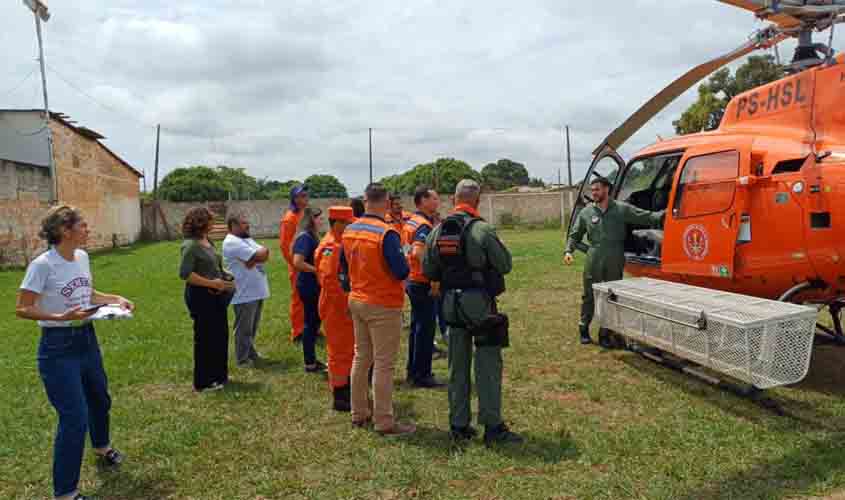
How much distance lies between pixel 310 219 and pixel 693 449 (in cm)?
396

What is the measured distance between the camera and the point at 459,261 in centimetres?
401

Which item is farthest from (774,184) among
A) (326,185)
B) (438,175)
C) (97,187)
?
(326,185)

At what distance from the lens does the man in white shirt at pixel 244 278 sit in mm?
6023

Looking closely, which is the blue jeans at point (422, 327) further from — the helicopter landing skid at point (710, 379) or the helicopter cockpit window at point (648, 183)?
the helicopter cockpit window at point (648, 183)

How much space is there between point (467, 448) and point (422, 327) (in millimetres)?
1680

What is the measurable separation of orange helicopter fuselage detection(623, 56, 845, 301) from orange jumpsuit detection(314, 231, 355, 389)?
339 centimetres

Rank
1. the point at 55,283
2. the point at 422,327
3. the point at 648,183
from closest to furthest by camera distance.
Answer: the point at 55,283 → the point at 422,327 → the point at 648,183

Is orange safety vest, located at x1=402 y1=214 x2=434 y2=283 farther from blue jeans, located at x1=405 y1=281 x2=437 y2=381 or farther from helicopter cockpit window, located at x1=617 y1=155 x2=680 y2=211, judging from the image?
helicopter cockpit window, located at x1=617 y1=155 x2=680 y2=211

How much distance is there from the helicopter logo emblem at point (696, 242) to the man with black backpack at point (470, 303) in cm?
242

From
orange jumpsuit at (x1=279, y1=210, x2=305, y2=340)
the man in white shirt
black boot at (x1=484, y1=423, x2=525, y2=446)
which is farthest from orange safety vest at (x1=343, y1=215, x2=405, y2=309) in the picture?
orange jumpsuit at (x1=279, y1=210, x2=305, y2=340)

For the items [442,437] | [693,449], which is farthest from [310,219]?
[693,449]

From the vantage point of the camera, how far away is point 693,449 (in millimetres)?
3883

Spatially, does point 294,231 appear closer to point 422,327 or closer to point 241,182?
point 422,327

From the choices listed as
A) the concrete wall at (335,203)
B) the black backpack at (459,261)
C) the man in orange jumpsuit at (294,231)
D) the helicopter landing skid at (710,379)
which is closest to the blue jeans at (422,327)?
the black backpack at (459,261)
